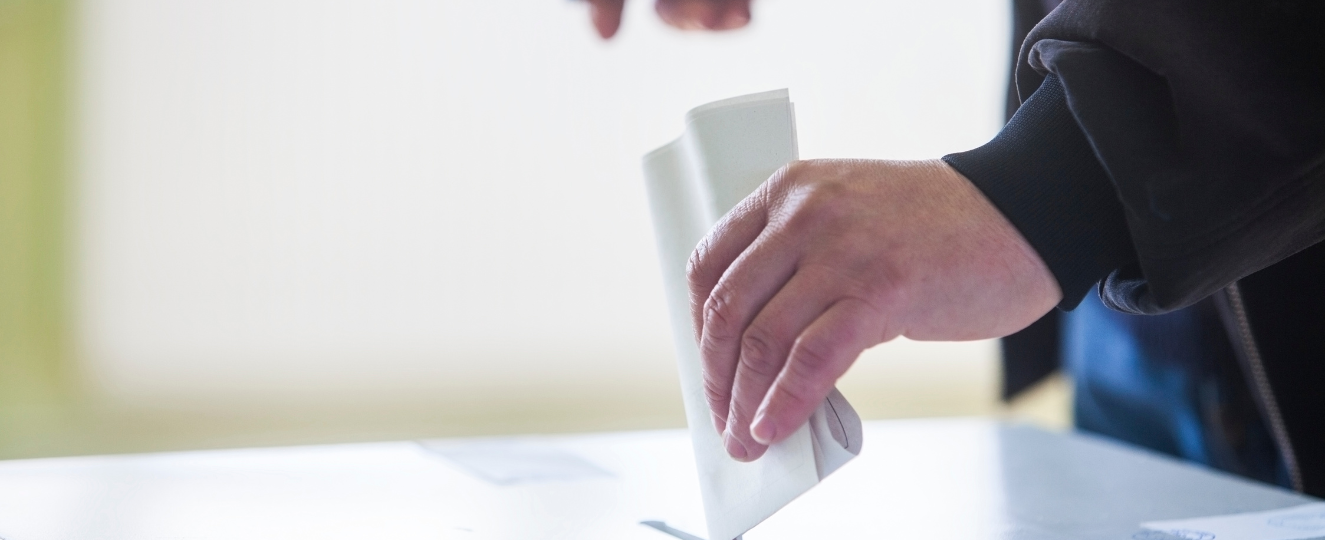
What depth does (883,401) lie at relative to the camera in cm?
239

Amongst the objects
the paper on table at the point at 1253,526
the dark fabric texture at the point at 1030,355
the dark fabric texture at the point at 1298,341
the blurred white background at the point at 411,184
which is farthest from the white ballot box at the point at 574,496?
the blurred white background at the point at 411,184

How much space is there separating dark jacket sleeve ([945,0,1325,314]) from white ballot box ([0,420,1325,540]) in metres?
0.21

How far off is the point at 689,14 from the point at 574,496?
50 centimetres

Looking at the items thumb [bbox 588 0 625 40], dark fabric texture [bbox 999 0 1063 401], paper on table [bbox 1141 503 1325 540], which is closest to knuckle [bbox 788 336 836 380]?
paper on table [bbox 1141 503 1325 540]

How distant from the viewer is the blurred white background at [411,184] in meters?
2.28

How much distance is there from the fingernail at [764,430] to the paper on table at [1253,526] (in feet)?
1.03

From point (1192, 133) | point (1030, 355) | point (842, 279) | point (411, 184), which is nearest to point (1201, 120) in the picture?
point (1192, 133)

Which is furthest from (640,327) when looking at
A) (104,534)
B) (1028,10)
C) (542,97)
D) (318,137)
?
(104,534)

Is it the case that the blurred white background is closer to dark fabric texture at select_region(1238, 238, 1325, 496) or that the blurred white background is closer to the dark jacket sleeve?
dark fabric texture at select_region(1238, 238, 1325, 496)

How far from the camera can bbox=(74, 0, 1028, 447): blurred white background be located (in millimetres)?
2275

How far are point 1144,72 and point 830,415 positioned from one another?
24 centimetres

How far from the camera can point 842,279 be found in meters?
0.43

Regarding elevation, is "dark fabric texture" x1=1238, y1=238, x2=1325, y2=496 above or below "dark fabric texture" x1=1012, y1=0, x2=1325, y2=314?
below

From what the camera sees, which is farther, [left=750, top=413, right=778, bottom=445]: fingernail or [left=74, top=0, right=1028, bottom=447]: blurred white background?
[left=74, top=0, right=1028, bottom=447]: blurred white background
